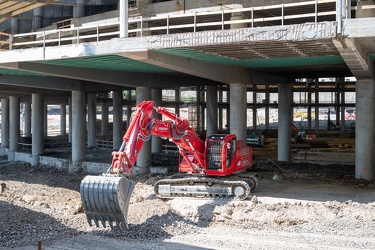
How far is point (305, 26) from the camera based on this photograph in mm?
14656

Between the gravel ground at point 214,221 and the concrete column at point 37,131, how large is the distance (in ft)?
51.7

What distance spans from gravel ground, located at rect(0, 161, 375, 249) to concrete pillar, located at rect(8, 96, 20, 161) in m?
21.1

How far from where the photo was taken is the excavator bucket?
13086 millimetres

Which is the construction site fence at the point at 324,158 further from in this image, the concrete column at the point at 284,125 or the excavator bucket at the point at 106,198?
the excavator bucket at the point at 106,198

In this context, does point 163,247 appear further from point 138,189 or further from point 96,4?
point 96,4

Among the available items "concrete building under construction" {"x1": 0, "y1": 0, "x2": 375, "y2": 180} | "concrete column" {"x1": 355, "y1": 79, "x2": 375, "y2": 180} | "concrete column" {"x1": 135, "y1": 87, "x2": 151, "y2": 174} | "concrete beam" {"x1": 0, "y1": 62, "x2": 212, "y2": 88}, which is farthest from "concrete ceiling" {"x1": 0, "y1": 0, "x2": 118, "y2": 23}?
"concrete column" {"x1": 355, "y1": 79, "x2": 375, "y2": 180}

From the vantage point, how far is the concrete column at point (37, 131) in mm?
36531

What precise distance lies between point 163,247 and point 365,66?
1093 cm

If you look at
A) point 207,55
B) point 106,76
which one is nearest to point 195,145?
point 207,55

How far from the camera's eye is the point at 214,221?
1620cm

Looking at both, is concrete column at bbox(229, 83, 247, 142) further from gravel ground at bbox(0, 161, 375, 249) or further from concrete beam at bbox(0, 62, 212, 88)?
concrete beam at bbox(0, 62, 212, 88)

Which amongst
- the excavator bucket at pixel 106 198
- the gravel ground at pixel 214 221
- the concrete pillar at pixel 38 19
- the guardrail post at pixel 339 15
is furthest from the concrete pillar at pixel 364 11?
the concrete pillar at pixel 38 19

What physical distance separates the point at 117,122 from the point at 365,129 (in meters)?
24.2

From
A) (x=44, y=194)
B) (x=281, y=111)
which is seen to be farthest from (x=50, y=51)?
(x=281, y=111)
